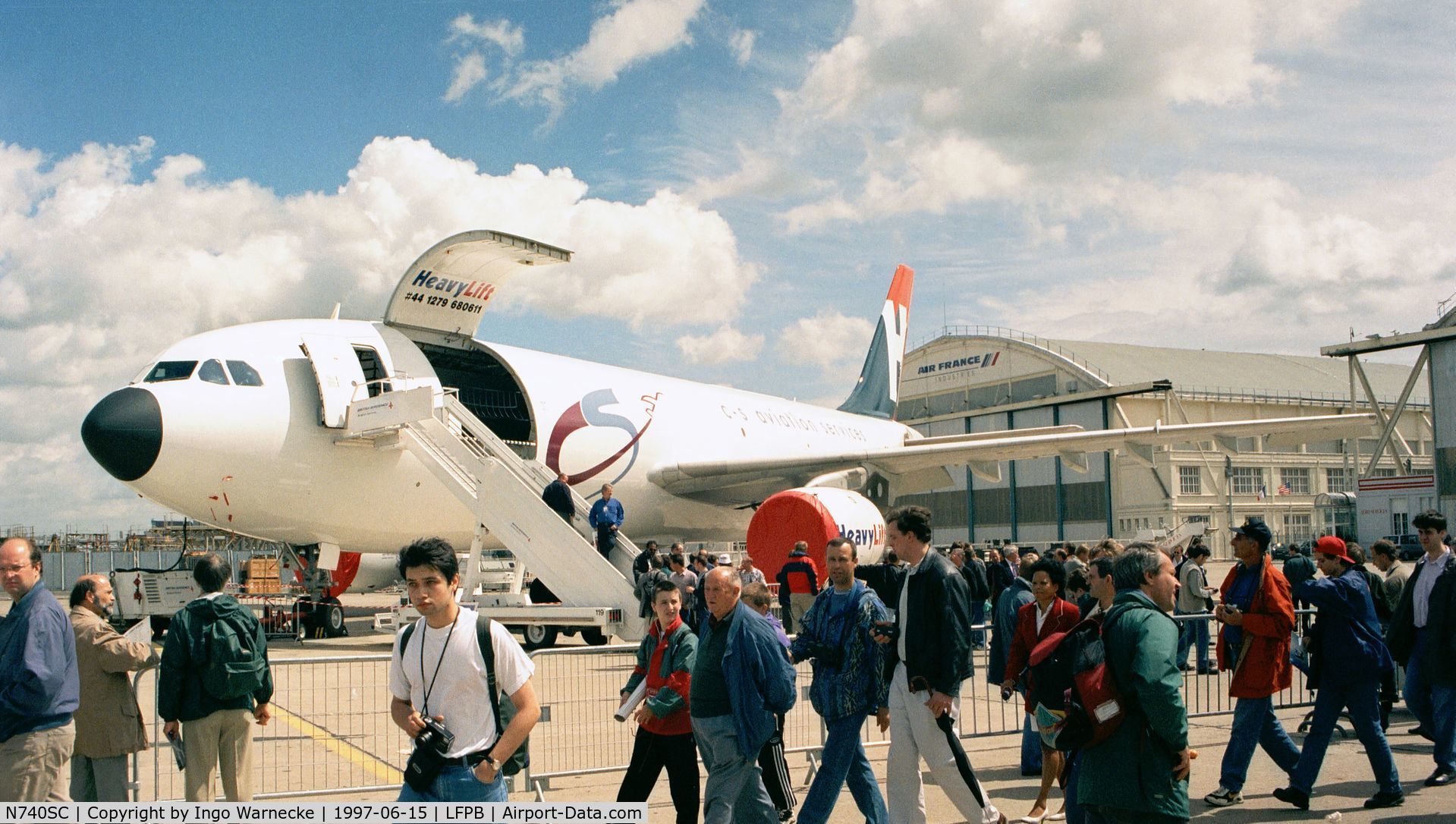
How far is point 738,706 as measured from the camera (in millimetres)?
4875

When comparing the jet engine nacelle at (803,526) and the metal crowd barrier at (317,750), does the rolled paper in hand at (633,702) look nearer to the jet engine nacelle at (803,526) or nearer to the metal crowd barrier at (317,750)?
the metal crowd barrier at (317,750)

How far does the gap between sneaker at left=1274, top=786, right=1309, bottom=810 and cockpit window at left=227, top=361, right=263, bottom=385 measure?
436 inches

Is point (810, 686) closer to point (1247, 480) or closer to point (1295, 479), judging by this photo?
point (1247, 480)

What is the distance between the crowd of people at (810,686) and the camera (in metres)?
3.82

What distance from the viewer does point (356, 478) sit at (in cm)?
1369

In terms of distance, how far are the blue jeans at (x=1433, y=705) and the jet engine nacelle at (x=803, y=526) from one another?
27.8ft

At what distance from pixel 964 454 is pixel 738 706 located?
15.4 m

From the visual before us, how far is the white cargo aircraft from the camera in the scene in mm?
12531

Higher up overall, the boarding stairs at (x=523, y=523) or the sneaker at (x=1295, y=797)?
the boarding stairs at (x=523, y=523)

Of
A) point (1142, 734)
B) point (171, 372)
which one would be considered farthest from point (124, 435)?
point (1142, 734)

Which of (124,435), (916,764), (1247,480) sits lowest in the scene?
(916,764)

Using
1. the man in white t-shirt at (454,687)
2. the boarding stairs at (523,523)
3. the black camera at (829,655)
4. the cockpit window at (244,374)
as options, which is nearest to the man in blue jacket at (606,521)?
the boarding stairs at (523,523)

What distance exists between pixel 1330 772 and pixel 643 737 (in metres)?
4.53

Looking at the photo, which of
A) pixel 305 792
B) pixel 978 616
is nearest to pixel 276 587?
pixel 978 616
